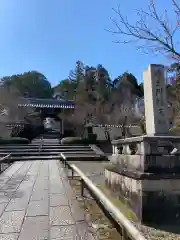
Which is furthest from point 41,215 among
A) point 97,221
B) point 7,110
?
point 7,110

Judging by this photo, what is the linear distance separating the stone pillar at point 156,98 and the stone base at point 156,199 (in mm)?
2640

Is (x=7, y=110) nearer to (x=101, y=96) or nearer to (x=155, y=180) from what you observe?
(x=101, y=96)

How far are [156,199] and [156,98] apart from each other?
11.9ft

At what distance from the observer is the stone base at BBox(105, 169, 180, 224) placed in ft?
16.0

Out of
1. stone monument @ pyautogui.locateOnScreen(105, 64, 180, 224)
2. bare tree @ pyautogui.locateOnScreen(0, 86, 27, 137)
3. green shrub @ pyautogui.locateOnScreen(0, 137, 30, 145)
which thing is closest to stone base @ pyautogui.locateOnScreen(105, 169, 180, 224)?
stone monument @ pyautogui.locateOnScreen(105, 64, 180, 224)

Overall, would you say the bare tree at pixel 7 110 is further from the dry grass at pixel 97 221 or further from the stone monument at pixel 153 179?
the stone monument at pixel 153 179

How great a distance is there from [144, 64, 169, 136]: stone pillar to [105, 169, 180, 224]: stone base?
2640 mm

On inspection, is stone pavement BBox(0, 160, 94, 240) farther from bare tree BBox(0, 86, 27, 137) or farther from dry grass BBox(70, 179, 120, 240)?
bare tree BBox(0, 86, 27, 137)

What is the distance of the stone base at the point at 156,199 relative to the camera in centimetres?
489

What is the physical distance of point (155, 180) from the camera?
4.92 m

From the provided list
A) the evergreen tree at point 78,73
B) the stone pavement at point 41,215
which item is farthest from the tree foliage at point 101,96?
the stone pavement at point 41,215

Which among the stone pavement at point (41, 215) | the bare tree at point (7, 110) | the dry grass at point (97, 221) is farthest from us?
the bare tree at point (7, 110)

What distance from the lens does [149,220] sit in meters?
4.88

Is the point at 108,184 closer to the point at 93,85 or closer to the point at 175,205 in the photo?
the point at 175,205
